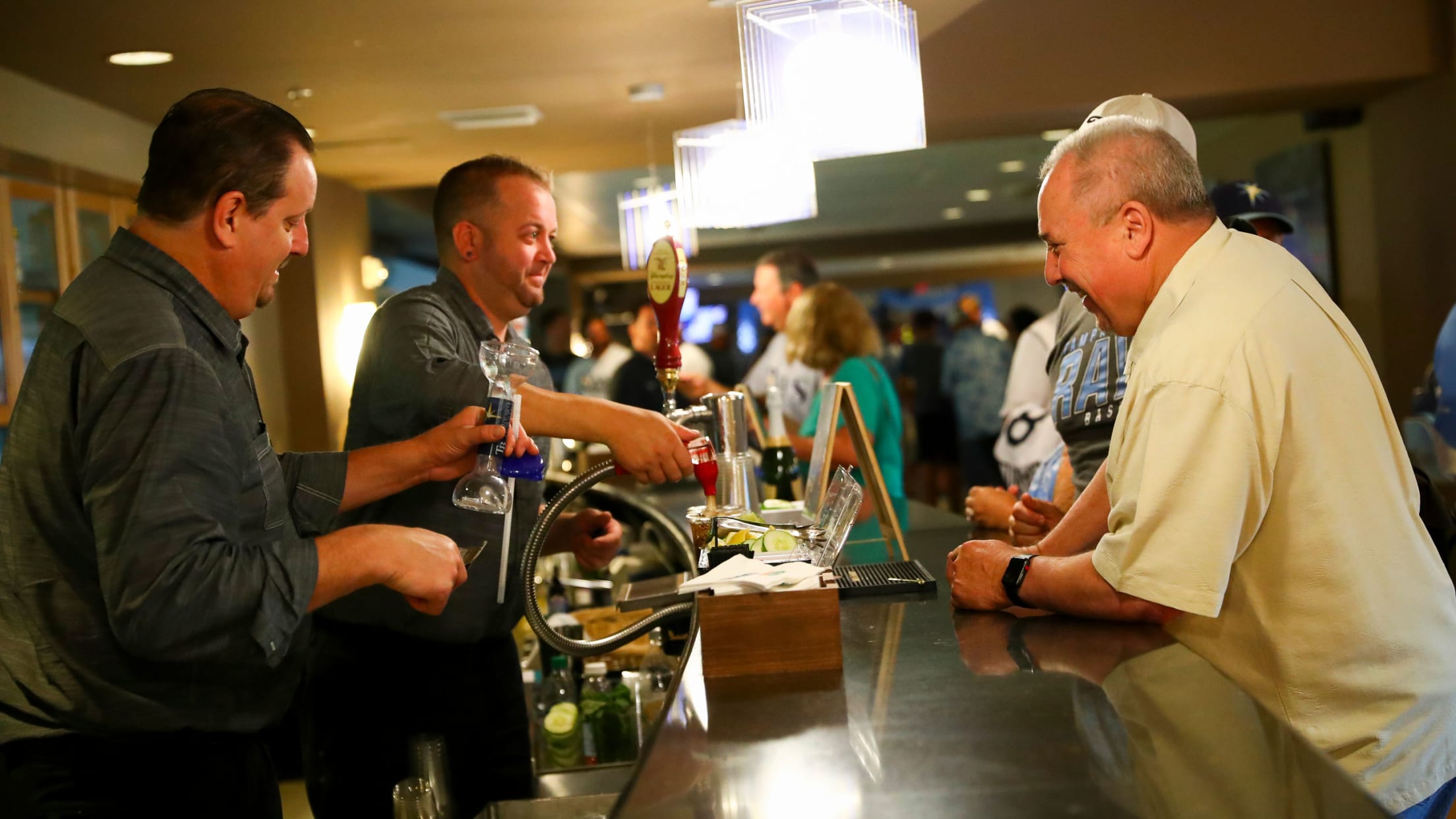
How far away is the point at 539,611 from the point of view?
1.75m

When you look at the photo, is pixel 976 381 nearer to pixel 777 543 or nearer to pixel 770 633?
pixel 777 543

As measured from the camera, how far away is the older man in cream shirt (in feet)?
4.47

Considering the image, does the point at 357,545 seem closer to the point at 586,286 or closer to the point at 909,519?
the point at 909,519

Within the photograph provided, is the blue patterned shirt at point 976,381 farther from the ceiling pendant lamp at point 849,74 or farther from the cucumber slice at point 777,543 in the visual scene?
the cucumber slice at point 777,543

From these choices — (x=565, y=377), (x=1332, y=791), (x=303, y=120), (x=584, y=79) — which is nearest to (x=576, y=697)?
(x=1332, y=791)

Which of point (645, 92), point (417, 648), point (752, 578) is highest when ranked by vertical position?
A: point (645, 92)

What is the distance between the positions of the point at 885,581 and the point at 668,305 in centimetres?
60

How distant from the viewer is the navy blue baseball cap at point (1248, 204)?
2836 millimetres

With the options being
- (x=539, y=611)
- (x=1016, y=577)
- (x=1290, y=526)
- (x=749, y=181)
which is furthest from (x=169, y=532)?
(x=749, y=181)

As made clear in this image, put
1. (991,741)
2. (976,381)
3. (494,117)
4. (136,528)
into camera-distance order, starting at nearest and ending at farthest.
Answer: (991,741) → (136,528) → (494,117) → (976,381)

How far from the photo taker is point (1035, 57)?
5.86 m

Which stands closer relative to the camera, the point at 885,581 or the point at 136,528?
the point at 136,528

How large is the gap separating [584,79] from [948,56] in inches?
74.2

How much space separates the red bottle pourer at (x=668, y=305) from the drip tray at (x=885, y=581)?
427 millimetres
